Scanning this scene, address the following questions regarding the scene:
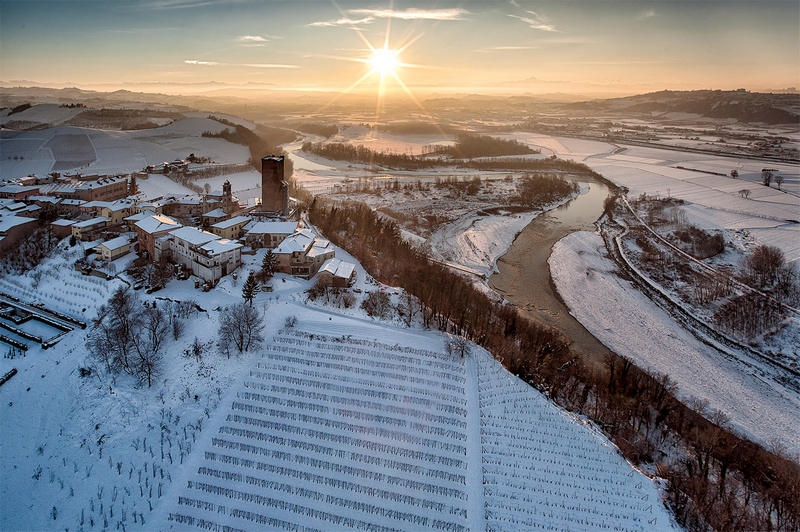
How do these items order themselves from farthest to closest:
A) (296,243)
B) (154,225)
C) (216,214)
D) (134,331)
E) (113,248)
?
1. (216,214)
2. (154,225)
3. (296,243)
4. (113,248)
5. (134,331)

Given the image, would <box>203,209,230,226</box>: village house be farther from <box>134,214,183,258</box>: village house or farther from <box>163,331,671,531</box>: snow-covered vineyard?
<box>163,331,671,531</box>: snow-covered vineyard

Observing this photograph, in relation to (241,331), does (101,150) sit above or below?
above

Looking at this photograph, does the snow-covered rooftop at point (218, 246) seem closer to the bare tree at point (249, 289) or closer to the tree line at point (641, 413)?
the bare tree at point (249, 289)

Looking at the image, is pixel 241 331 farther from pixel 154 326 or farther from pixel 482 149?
pixel 482 149

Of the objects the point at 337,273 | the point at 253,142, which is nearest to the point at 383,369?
the point at 337,273

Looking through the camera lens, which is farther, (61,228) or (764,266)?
(764,266)

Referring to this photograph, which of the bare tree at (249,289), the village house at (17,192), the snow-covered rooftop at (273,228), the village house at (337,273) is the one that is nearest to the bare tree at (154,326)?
the bare tree at (249,289)
